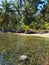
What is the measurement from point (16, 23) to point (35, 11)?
21.1 feet

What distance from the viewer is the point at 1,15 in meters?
44.8

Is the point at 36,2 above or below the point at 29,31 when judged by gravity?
above

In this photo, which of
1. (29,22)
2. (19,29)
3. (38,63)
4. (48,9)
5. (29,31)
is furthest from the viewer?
(48,9)

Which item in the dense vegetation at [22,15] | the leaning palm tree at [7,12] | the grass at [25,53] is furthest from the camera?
the leaning palm tree at [7,12]

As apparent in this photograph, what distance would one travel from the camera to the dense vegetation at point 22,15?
1673 inches

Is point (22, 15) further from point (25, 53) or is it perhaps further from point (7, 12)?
point (25, 53)

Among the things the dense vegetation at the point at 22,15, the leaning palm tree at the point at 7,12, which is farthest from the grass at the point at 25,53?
the leaning palm tree at the point at 7,12

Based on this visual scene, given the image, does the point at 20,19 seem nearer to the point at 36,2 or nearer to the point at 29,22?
the point at 29,22

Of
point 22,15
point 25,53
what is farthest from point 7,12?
point 25,53

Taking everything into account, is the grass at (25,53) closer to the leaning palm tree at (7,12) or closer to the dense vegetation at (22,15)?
the dense vegetation at (22,15)

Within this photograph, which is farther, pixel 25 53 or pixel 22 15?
pixel 22 15

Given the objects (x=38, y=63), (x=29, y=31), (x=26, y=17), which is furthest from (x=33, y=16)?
(x=38, y=63)

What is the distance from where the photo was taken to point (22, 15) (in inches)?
1805

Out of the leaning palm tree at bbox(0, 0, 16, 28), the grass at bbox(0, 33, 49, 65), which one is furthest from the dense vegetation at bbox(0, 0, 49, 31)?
the grass at bbox(0, 33, 49, 65)
